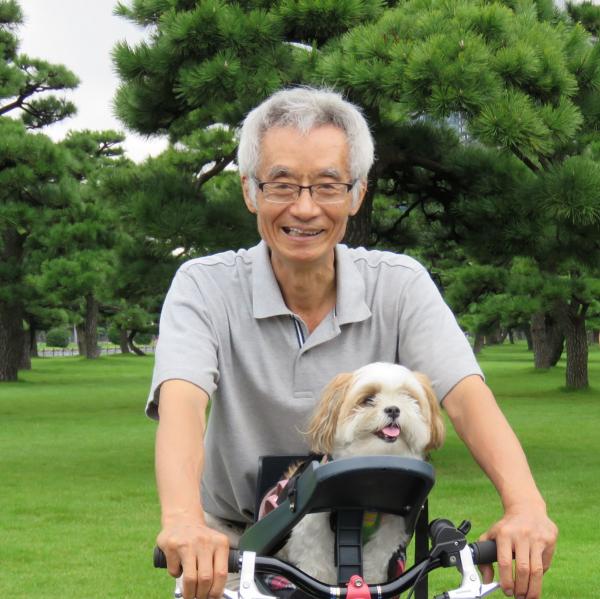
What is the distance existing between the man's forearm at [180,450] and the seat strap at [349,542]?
0.78 feet

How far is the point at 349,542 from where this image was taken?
5.98 ft

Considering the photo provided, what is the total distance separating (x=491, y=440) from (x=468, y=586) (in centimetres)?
38

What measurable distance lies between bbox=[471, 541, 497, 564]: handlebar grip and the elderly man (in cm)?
25

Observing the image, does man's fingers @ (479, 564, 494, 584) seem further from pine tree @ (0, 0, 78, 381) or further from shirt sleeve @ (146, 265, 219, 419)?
pine tree @ (0, 0, 78, 381)

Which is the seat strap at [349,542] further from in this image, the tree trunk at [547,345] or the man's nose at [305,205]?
the tree trunk at [547,345]

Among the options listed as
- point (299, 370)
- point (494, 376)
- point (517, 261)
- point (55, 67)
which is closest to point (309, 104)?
point (299, 370)

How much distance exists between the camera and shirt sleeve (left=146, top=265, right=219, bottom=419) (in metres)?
2.09

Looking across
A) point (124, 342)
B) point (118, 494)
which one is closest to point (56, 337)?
point (124, 342)

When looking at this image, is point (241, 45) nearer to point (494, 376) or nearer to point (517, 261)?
point (517, 261)

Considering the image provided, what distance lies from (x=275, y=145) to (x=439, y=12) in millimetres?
7254

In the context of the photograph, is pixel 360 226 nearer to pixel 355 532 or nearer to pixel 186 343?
pixel 186 343

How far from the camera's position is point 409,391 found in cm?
217

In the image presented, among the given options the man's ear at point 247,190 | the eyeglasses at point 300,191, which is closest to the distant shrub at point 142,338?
the man's ear at point 247,190

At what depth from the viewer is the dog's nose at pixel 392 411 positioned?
212 centimetres
